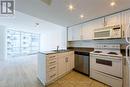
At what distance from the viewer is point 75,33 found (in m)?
5.38

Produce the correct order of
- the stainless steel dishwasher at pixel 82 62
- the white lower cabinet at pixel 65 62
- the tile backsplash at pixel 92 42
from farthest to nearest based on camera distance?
the stainless steel dishwasher at pixel 82 62, the white lower cabinet at pixel 65 62, the tile backsplash at pixel 92 42

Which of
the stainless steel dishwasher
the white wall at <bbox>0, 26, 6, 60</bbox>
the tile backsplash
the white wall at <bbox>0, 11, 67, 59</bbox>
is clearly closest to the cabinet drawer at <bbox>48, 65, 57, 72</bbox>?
the stainless steel dishwasher

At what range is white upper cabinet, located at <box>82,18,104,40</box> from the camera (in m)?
3.92

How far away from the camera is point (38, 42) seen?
→ 1200cm

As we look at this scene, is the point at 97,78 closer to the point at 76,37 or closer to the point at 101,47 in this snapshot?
the point at 101,47

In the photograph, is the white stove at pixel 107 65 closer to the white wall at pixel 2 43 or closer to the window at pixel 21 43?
the white wall at pixel 2 43

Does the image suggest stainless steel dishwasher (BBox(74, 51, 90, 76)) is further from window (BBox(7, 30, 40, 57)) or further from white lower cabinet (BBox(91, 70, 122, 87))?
window (BBox(7, 30, 40, 57))

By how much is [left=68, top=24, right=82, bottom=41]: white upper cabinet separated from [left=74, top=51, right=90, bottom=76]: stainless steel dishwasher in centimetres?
84

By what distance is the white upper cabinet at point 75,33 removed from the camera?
5.08 meters

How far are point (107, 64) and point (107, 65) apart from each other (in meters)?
0.03

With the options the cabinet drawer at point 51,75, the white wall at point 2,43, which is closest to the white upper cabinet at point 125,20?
the cabinet drawer at point 51,75

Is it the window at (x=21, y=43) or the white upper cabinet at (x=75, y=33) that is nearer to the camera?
the white upper cabinet at (x=75, y=33)

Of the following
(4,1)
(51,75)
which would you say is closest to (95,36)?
(51,75)

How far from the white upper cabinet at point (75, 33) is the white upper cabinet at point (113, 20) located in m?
1.56
